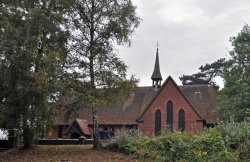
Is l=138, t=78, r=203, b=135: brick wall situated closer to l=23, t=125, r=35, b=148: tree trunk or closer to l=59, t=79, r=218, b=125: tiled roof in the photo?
l=59, t=79, r=218, b=125: tiled roof

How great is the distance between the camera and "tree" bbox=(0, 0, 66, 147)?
92.0 feet

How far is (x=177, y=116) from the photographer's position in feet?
187

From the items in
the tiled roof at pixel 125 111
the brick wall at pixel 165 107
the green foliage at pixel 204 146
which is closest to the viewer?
the green foliage at pixel 204 146

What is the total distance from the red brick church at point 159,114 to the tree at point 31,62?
24.6 m

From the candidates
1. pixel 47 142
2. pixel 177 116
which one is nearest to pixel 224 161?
pixel 47 142

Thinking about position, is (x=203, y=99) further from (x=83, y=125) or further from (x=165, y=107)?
(x=83, y=125)

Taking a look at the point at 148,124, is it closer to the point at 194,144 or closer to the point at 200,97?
the point at 200,97

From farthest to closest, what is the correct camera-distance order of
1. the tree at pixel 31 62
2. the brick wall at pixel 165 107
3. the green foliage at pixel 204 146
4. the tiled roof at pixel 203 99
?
the tiled roof at pixel 203 99 → the brick wall at pixel 165 107 → the tree at pixel 31 62 → the green foliage at pixel 204 146

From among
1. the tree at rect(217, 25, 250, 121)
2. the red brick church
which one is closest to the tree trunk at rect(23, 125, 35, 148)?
the tree at rect(217, 25, 250, 121)

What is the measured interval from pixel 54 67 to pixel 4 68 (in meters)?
3.49

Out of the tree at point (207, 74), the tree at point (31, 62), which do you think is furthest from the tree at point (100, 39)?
the tree at point (207, 74)

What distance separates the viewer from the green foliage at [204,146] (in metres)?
15.7

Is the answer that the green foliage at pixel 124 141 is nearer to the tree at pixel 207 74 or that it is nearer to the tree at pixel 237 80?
the tree at pixel 237 80

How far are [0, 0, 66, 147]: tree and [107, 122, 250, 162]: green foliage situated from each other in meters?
9.08
